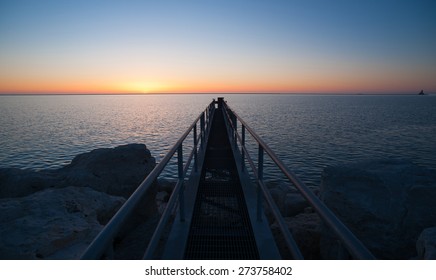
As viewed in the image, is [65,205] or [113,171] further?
[113,171]

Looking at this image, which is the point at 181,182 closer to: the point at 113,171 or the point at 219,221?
the point at 219,221

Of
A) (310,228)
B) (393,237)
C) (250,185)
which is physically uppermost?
(250,185)

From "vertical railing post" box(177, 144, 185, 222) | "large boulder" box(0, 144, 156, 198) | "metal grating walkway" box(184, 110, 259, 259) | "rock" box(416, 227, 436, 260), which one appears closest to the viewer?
"metal grating walkway" box(184, 110, 259, 259)

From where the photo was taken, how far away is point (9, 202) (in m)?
5.11

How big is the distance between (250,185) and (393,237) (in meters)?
3.77

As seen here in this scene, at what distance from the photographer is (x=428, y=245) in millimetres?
4301

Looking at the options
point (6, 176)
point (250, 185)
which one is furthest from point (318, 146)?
point (6, 176)

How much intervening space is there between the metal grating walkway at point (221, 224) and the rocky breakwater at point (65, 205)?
183 cm

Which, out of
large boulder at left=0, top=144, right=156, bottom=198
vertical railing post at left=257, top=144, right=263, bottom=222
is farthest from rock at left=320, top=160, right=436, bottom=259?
large boulder at left=0, top=144, right=156, bottom=198

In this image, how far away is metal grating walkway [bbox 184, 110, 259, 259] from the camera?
3.62 m

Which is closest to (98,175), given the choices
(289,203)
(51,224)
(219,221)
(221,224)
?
(51,224)

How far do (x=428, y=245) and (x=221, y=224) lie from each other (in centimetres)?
343

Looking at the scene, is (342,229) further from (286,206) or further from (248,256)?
(286,206)

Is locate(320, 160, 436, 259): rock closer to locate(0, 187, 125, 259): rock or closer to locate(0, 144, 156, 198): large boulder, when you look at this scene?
locate(0, 187, 125, 259): rock
